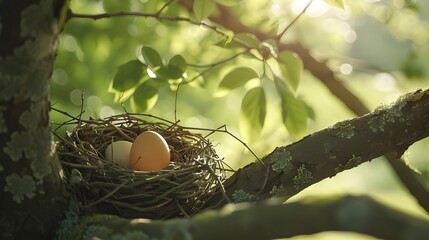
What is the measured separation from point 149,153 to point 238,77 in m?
0.24

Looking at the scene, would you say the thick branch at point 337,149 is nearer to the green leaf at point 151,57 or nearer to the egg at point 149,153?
the egg at point 149,153

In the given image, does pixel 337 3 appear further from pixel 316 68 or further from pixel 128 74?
pixel 316 68

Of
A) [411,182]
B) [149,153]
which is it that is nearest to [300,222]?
[149,153]

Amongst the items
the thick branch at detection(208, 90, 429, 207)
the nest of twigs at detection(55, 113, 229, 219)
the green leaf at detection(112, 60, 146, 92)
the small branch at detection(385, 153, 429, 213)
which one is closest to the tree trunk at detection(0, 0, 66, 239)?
the nest of twigs at detection(55, 113, 229, 219)

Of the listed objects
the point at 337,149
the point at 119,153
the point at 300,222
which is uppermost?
the point at 300,222

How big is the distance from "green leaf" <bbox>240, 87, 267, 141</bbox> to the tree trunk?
1.48ft

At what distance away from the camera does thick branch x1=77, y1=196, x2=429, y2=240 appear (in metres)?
0.57

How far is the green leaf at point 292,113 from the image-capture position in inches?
46.8

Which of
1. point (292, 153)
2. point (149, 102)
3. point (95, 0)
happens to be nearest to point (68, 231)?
point (292, 153)

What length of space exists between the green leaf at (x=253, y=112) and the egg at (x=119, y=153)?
213 millimetres

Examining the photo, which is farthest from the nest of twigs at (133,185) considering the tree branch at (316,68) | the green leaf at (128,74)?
the tree branch at (316,68)

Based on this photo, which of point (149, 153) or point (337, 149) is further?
point (149, 153)

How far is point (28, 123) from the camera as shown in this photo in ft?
2.45

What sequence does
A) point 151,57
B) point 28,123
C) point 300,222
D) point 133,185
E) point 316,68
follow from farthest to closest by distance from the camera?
point 316,68 < point 151,57 < point 133,185 < point 28,123 < point 300,222
